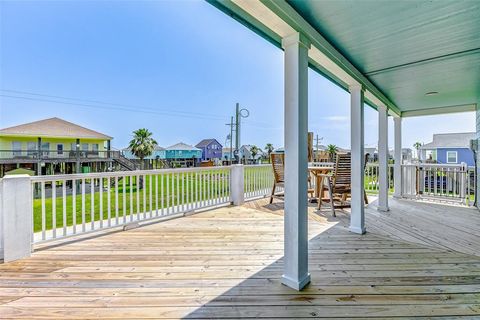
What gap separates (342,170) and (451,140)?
19275 mm

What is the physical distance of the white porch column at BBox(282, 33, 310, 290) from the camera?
1912 millimetres

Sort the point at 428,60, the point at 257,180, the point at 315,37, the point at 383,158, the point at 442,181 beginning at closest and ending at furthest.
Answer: the point at 315,37
the point at 428,60
the point at 383,158
the point at 442,181
the point at 257,180

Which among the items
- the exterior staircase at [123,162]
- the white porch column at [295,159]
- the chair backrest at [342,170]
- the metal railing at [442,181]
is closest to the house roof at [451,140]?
the metal railing at [442,181]

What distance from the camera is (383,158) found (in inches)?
183

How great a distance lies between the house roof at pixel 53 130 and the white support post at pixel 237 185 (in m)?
17.7

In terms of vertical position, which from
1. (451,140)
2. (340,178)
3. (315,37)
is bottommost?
(340,178)

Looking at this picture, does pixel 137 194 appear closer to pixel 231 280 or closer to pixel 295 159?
pixel 231 280

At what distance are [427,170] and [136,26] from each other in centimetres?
1243

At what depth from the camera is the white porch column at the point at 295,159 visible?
1.91m

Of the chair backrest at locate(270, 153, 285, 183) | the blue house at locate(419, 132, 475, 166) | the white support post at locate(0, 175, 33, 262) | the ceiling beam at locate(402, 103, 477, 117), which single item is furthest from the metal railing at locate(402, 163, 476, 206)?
the blue house at locate(419, 132, 475, 166)

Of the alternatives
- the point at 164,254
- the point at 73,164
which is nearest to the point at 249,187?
the point at 164,254

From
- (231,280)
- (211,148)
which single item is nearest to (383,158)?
(231,280)

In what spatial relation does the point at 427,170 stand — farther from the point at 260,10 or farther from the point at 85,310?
the point at 85,310

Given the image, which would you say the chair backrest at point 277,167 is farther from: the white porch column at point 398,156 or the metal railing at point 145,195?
the white porch column at point 398,156
